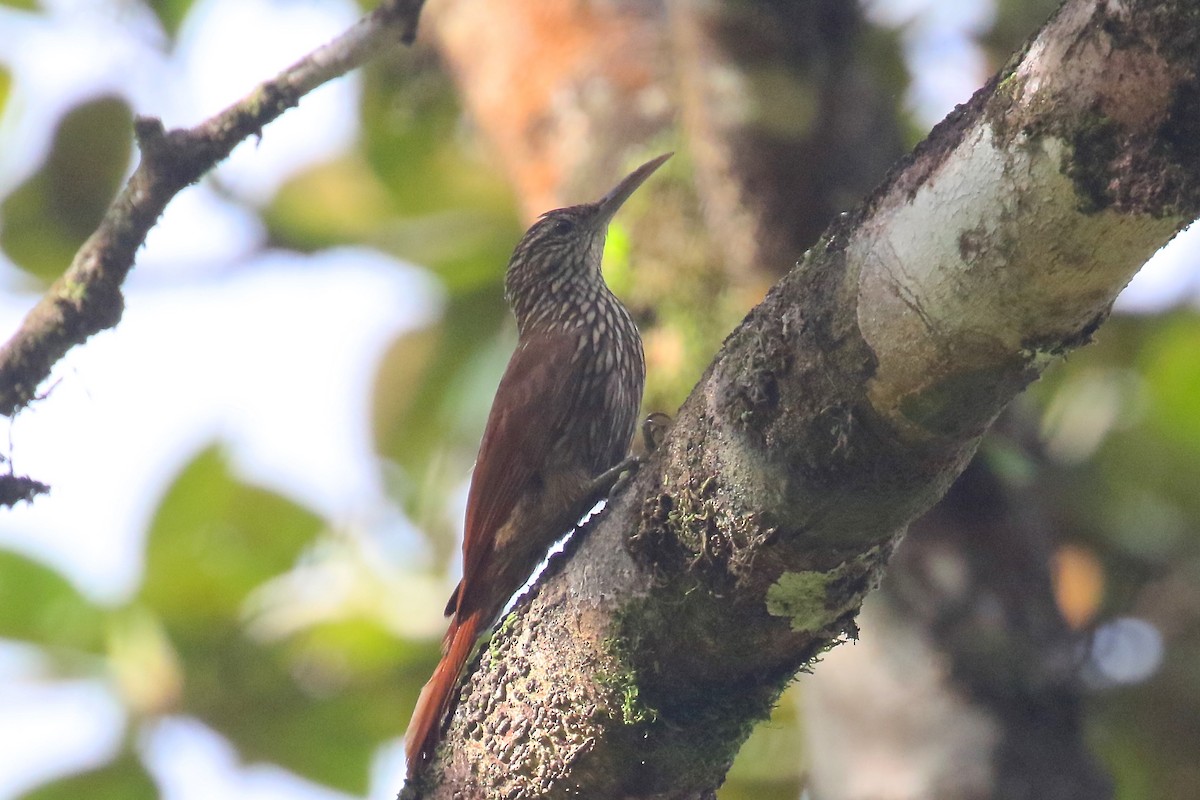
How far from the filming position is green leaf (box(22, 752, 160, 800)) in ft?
15.2

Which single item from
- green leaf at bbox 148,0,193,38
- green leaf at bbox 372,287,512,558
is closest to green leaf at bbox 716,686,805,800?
green leaf at bbox 372,287,512,558

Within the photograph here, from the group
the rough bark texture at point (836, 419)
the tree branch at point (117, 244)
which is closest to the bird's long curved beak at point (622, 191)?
the tree branch at point (117, 244)

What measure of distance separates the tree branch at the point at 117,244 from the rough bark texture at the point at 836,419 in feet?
3.12

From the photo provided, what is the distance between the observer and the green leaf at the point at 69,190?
512cm

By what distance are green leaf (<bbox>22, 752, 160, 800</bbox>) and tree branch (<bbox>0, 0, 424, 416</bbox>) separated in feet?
8.93

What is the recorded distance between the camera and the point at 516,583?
3289 mm

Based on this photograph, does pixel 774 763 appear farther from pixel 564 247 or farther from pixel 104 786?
pixel 104 786

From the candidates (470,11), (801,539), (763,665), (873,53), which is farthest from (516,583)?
(470,11)

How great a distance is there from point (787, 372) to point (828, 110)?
253 centimetres

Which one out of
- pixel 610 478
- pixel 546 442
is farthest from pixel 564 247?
pixel 610 478

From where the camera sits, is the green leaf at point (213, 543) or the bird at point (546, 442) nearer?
the bird at point (546, 442)

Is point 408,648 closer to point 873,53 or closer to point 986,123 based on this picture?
point 873,53

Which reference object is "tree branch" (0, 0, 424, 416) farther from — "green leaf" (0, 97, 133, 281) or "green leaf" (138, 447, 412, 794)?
"green leaf" (0, 97, 133, 281)

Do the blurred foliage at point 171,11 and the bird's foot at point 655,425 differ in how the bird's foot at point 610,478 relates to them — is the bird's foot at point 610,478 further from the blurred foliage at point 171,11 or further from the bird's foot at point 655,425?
the blurred foliage at point 171,11
